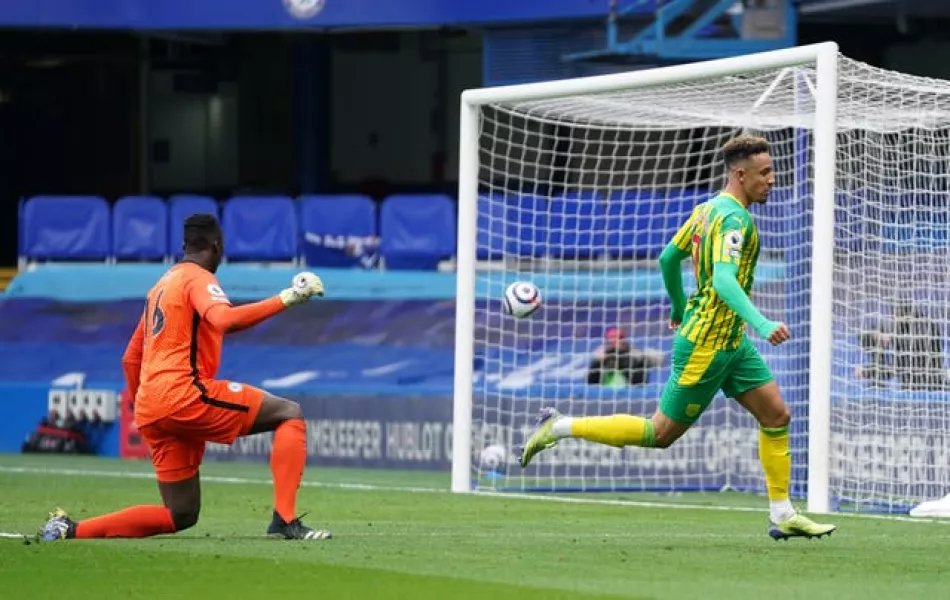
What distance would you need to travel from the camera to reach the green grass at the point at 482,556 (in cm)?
805

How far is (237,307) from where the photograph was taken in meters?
9.46

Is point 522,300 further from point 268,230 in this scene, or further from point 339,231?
point 268,230

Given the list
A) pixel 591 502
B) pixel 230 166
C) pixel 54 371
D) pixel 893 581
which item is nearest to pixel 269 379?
pixel 54 371

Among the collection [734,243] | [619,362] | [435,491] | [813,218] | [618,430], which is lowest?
[435,491]

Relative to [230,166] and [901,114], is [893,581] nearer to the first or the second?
[901,114]

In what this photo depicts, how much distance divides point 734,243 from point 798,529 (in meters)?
1.52

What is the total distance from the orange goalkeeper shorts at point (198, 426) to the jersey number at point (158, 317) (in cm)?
36

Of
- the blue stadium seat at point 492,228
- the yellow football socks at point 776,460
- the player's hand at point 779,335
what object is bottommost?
the yellow football socks at point 776,460

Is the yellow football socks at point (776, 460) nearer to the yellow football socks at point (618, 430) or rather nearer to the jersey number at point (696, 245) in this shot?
the yellow football socks at point (618, 430)

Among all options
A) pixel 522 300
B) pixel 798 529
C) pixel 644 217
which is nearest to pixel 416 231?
pixel 644 217

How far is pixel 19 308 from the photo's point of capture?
26.0 meters

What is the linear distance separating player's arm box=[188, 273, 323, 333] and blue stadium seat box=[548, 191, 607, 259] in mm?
8098

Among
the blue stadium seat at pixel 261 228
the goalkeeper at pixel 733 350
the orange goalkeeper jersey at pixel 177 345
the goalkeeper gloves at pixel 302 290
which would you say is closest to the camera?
the goalkeeper gloves at pixel 302 290

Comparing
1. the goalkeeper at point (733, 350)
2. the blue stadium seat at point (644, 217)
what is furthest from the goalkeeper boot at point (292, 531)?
the blue stadium seat at point (644, 217)
